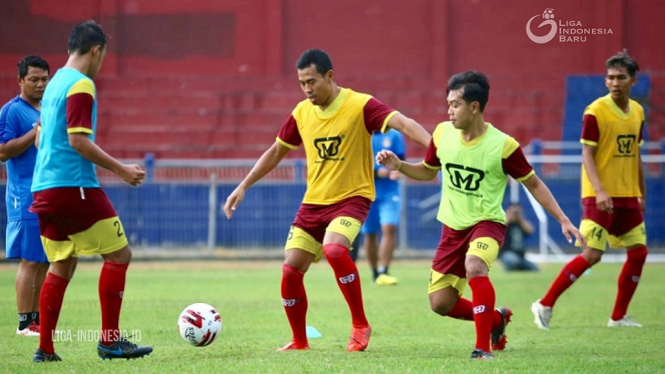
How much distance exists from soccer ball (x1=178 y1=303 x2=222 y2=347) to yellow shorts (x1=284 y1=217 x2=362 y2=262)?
2.48 feet

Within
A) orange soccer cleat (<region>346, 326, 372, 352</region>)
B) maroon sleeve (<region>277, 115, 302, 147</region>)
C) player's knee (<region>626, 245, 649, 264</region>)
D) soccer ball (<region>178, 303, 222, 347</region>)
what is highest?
maroon sleeve (<region>277, 115, 302, 147</region>)

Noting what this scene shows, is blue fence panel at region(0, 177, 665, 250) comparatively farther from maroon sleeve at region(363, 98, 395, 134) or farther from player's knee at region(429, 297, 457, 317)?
player's knee at region(429, 297, 457, 317)

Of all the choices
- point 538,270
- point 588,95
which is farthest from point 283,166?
point 588,95

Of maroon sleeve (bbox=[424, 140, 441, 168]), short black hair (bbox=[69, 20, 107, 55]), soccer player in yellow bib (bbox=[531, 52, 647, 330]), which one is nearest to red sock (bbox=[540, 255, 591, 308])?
soccer player in yellow bib (bbox=[531, 52, 647, 330])

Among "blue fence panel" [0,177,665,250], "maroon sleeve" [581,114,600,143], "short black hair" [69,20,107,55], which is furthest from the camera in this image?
"blue fence panel" [0,177,665,250]

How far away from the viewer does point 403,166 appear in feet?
24.0

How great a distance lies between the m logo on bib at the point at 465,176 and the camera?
23.2 feet

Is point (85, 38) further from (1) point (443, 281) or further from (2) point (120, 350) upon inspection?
(1) point (443, 281)

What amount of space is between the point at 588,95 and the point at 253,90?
990 centimetres

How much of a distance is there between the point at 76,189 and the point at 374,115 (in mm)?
2333

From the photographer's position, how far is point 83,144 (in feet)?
19.9

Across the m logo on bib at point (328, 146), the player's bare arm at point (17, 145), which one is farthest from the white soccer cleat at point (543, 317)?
the player's bare arm at point (17, 145)

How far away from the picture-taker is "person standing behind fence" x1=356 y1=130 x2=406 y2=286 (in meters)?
13.7

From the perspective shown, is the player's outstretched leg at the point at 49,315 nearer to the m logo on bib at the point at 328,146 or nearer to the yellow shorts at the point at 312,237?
the yellow shorts at the point at 312,237
